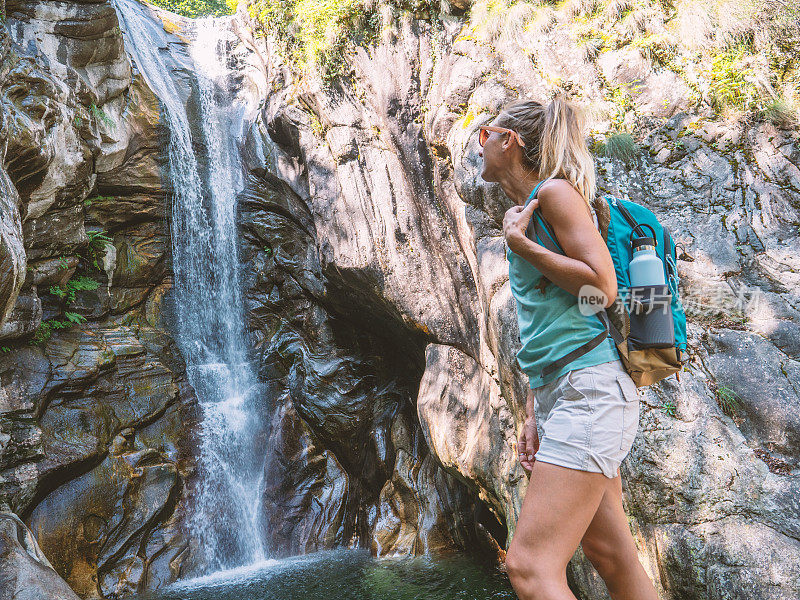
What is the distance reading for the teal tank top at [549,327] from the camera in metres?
1.84

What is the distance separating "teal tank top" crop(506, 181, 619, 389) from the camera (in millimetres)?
1837

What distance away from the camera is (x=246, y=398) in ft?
28.6

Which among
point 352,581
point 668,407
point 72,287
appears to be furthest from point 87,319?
point 668,407

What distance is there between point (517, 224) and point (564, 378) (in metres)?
0.54

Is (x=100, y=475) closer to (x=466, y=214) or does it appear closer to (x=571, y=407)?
(x=466, y=214)

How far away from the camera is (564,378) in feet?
5.99

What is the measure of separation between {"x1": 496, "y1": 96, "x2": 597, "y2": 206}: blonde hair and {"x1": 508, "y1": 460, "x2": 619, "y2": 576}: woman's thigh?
0.92 meters

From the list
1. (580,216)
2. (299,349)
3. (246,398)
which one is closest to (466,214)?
(580,216)

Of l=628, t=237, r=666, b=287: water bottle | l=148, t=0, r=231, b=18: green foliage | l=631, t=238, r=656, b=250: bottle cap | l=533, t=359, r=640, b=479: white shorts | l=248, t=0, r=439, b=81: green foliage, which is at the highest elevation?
l=148, t=0, r=231, b=18: green foliage

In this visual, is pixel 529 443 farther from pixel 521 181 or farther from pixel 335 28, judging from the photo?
pixel 335 28

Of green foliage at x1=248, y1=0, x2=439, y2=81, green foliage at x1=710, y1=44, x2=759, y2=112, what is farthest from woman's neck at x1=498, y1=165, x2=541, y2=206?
green foliage at x1=248, y1=0, x2=439, y2=81

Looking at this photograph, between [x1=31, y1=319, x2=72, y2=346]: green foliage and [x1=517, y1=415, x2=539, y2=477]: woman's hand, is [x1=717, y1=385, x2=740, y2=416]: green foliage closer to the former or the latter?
[x1=517, y1=415, x2=539, y2=477]: woman's hand

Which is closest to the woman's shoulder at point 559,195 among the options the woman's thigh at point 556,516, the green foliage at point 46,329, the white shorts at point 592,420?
the white shorts at point 592,420

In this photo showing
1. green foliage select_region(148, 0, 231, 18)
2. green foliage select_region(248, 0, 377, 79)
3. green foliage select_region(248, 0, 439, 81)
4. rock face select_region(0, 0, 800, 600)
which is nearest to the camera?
rock face select_region(0, 0, 800, 600)
